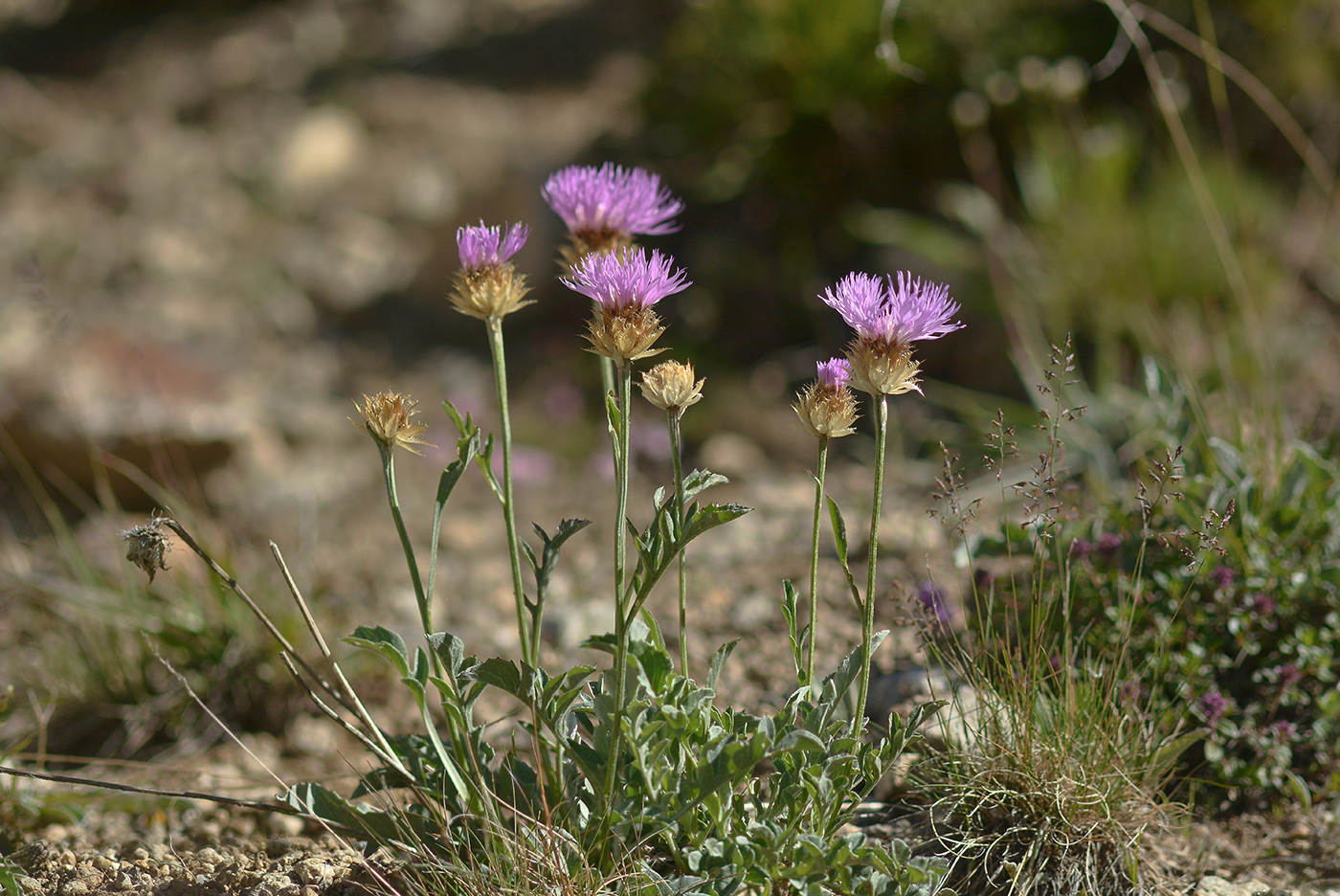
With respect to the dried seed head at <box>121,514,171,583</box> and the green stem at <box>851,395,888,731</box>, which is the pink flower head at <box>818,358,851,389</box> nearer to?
the green stem at <box>851,395,888,731</box>

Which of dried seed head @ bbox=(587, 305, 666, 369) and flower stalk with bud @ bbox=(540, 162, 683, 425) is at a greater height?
flower stalk with bud @ bbox=(540, 162, 683, 425)

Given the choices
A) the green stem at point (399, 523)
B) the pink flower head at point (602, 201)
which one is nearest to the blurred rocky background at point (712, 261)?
the pink flower head at point (602, 201)

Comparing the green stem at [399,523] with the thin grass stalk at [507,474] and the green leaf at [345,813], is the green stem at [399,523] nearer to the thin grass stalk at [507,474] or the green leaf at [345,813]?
the thin grass stalk at [507,474]

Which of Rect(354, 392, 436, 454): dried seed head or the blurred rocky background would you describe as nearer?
Rect(354, 392, 436, 454): dried seed head

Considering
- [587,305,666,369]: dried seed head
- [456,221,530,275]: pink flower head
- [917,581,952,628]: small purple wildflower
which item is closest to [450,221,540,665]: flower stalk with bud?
[456,221,530,275]: pink flower head

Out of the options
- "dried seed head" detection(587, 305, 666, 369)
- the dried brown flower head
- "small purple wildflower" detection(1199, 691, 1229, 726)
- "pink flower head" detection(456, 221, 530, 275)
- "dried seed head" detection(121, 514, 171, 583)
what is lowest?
"small purple wildflower" detection(1199, 691, 1229, 726)

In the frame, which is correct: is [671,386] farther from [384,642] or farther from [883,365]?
[384,642]

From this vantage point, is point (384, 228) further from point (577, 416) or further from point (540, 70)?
point (577, 416)

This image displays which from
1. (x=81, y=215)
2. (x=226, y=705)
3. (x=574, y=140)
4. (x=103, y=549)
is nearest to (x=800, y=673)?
(x=226, y=705)
